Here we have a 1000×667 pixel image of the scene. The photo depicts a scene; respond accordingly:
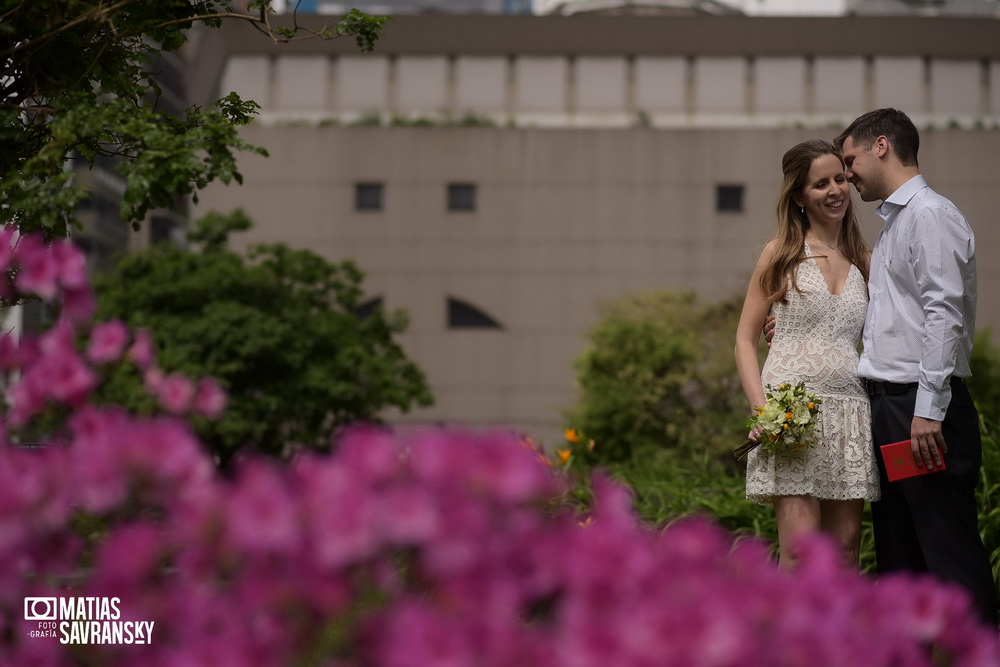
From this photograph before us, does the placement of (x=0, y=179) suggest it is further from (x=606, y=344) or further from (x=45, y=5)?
(x=606, y=344)

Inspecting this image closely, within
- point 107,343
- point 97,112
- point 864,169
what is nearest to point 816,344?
point 864,169

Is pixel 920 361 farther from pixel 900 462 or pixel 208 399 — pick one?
pixel 208 399

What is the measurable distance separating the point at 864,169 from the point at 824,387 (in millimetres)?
795

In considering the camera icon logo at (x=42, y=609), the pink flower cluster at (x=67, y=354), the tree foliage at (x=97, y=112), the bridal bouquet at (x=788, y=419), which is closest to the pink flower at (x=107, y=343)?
the pink flower cluster at (x=67, y=354)

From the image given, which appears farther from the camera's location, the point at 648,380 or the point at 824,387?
the point at 648,380

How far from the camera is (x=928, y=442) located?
3422mm

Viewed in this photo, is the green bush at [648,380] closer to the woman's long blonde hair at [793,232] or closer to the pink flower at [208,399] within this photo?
the woman's long blonde hair at [793,232]

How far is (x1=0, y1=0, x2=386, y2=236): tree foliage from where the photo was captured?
9.91 ft

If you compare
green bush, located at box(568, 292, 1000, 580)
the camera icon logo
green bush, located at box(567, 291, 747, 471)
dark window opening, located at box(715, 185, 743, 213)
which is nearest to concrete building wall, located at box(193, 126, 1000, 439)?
dark window opening, located at box(715, 185, 743, 213)

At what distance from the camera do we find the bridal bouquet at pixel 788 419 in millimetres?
3643

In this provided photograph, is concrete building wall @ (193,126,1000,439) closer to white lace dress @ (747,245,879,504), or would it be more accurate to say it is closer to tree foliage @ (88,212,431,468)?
tree foliage @ (88,212,431,468)

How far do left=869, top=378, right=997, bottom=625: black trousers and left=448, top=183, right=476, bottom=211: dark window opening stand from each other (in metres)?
30.7

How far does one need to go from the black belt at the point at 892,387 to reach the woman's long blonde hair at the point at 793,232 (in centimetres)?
43

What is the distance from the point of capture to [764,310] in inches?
154
